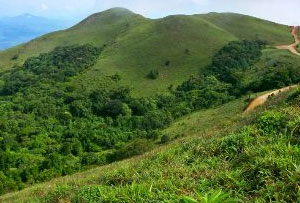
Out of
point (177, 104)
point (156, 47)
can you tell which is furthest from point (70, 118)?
point (156, 47)

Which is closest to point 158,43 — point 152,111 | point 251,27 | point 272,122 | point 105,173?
point 251,27

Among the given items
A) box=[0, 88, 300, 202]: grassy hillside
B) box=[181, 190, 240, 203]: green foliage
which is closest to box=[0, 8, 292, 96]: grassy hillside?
box=[0, 88, 300, 202]: grassy hillside

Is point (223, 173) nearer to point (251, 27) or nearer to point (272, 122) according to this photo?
point (272, 122)

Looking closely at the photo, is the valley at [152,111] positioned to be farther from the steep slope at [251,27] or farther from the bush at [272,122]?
the steep slope at [251,27]

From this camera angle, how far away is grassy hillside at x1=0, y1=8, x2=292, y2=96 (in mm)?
114500

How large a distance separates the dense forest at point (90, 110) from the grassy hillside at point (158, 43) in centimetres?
421

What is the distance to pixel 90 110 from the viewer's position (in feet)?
340

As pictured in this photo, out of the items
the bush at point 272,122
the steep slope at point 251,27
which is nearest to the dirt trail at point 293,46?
the steep slope at point 251,27

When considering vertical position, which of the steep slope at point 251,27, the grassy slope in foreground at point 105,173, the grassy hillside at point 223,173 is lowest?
the grassy slope in foreground at point 105,173

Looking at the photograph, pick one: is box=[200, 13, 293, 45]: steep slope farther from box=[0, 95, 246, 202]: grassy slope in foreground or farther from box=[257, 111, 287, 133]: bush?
box=[257, 111, 287, 133]: bush

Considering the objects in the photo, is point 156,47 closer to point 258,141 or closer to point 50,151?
point 50,151

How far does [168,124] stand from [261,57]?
150 feet

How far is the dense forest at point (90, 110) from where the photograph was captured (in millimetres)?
70188

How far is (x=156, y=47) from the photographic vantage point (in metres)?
127
